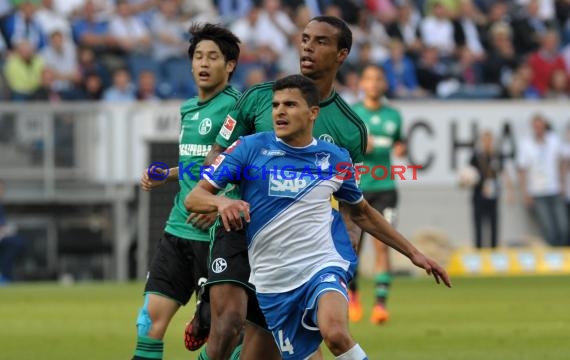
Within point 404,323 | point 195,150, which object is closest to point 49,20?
point 404,323

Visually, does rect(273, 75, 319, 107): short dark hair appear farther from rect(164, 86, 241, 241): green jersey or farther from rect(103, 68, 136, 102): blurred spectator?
rect(103, 68, 136, 102): blurred spectator

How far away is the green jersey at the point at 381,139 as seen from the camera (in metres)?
16.7

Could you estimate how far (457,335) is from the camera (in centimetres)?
1423

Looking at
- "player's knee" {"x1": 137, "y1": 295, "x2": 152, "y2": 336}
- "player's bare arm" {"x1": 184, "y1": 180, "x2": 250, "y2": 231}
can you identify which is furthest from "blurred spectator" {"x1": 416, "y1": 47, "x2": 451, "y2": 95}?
"player's bare arm" {"x1": 184, "y1": 180, "x2": 250, "y2": 231}

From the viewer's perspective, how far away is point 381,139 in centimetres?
1675

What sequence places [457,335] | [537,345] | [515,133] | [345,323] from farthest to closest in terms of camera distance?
[515,133] → [457,335] → [537,345] → [345,323]

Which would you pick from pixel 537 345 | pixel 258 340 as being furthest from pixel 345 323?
pixel 537 345

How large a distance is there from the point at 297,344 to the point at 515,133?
17.9 metres

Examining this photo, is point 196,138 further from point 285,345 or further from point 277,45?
point 277,45

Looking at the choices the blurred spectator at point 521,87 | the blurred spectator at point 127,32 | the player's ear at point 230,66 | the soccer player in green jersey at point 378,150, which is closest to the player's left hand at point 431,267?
the player's ear at point 230,66

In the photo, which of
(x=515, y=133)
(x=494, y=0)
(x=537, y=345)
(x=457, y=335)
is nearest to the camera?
(x=537, y=345)

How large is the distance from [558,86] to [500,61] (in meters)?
1.31

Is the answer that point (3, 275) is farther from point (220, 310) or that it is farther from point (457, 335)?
point (220, 310)

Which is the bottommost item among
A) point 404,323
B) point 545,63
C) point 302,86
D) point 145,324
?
point 404,323
